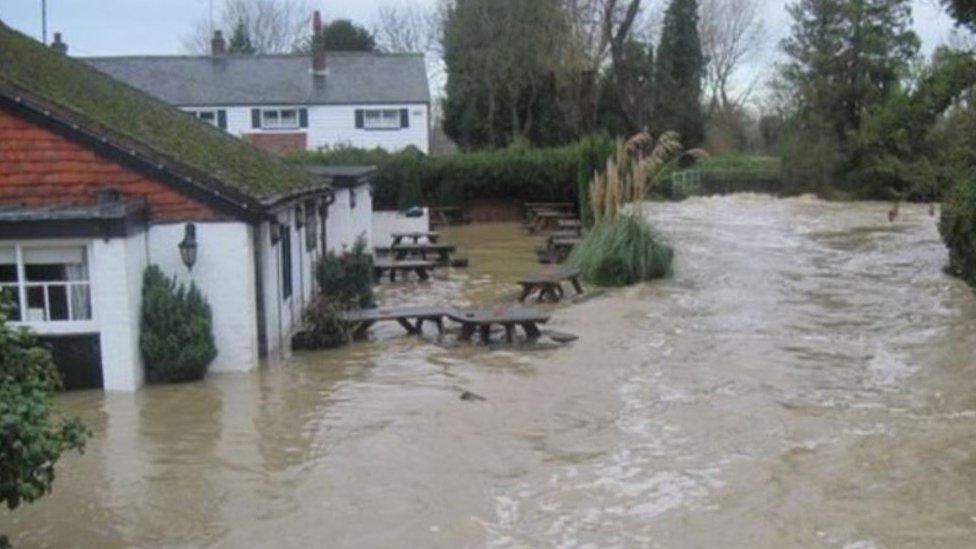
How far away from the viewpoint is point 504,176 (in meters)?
39.1

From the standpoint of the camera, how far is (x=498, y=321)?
15.9 metres

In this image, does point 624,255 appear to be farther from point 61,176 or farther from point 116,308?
point 61,176

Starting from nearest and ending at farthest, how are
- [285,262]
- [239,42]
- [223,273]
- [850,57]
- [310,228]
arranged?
[223,273] < [285,262] < [310,228] < [850,57] < [239,42]

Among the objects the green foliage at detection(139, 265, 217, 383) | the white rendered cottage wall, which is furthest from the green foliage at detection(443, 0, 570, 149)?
the green foliage at detection(139, 265, 217, 383)

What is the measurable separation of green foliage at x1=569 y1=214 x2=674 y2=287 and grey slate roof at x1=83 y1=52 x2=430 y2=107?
2279 centimetres

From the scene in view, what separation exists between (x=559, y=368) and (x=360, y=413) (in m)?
3.23

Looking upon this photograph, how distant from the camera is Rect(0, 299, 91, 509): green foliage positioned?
19.6 ft

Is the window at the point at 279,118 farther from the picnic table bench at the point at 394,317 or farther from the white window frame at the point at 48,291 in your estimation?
the white window frame at the point at 48,291

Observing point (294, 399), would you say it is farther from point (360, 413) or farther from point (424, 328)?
point (424, 328)

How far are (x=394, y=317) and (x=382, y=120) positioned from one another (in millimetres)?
28537

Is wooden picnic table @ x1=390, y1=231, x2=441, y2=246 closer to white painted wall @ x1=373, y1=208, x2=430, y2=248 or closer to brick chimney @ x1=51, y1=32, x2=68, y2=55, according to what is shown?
white painted wall @ x1=373, y1=208, x2=430, y2=248

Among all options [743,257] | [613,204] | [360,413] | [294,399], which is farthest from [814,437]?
[743,257]

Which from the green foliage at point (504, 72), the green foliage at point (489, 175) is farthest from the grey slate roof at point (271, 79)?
the green foliage at point (489, 175)

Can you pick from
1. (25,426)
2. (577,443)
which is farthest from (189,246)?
(25,426)
